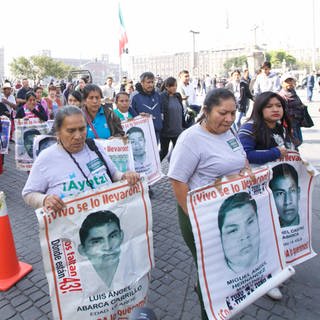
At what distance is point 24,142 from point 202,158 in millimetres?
5233

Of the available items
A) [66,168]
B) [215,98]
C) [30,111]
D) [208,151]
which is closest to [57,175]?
[66,168]

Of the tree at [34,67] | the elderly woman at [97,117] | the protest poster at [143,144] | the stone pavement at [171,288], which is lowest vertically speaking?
the stone pavement at [171,288]

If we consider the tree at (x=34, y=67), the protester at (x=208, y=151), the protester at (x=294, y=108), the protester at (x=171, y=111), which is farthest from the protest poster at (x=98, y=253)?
the tree at (x=34, y=67)

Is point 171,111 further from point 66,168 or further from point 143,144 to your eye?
point 66,168

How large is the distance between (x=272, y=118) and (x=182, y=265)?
5.66 ft

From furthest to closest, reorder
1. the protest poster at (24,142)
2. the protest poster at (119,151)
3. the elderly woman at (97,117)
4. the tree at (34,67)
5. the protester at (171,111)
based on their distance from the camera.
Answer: the tree at (34,67), the protest poster at (24,142), the protester at (171,111), the protest poster at (119,151), the elderly woman at (97,117)

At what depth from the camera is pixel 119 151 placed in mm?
4617

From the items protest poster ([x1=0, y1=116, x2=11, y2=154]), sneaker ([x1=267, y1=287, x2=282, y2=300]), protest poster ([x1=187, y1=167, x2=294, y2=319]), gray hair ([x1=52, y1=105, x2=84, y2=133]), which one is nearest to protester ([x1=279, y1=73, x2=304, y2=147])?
sneaker ([x1=267, y1=287, x2=282, y2=300])

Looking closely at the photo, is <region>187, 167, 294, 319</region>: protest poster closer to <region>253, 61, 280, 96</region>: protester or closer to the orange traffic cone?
the orange traffic cone

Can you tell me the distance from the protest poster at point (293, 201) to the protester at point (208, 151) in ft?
2.42

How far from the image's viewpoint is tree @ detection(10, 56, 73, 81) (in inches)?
2032

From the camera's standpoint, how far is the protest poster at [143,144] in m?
5.52

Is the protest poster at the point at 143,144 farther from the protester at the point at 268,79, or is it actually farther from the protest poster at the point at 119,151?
the protester at the point at 268,79

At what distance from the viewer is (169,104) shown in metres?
6.11
